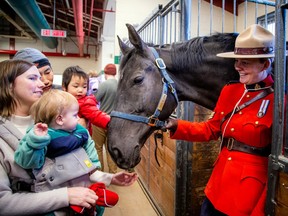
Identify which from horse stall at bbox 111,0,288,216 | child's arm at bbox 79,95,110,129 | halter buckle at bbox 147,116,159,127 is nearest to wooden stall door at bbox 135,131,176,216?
horse stall at bbox 111,0,288,216

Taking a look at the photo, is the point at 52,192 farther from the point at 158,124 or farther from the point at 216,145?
the point at 216,145

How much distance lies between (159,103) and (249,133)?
1.60ft

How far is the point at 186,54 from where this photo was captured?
1383mm

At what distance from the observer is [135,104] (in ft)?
4.09

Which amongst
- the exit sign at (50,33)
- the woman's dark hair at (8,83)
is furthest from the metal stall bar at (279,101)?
the exit sign at (50,33)

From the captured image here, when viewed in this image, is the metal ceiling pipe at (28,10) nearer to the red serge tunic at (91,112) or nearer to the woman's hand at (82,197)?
the red serge tunic at (91,112)

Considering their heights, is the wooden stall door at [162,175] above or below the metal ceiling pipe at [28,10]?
below

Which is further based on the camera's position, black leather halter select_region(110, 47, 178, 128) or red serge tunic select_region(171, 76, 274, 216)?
black leather halter select_region(110, 47, 178, 128)

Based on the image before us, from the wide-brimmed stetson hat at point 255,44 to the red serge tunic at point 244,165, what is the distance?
0.13m

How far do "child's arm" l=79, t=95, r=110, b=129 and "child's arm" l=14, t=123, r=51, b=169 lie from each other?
0.90 metres

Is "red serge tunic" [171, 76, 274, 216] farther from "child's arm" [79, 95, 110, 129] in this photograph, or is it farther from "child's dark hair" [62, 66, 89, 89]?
"child's dark hair" [62, 66, 89, 89]

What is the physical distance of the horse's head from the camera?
121 cm

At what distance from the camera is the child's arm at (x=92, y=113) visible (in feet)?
5.65

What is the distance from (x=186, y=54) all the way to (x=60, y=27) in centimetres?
1194
